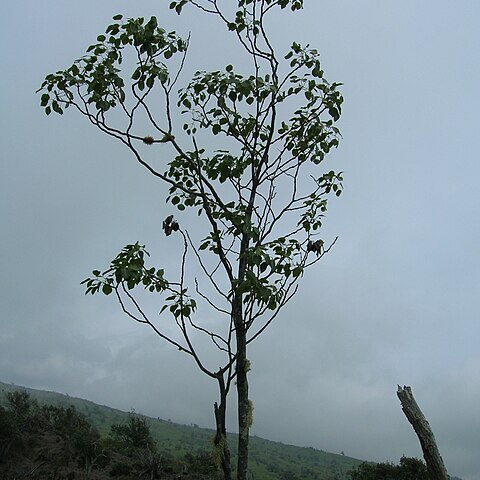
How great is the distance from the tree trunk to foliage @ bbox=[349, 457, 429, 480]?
1482 centimetres

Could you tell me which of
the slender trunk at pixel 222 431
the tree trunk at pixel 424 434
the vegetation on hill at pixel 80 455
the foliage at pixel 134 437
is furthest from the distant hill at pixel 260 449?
the slender trunk at pixel 222 431

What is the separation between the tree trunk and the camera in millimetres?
6145

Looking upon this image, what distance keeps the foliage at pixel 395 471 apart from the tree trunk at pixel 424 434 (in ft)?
48.6

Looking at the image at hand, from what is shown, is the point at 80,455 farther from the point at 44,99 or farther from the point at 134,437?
the point at 44,99

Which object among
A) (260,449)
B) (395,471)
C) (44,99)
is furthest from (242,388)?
(260,449)

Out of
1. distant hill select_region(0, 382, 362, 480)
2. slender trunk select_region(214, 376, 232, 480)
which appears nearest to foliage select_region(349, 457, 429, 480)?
slender trunk select_region(214, 376, 232, 480)

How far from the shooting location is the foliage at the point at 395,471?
1948 centimetres

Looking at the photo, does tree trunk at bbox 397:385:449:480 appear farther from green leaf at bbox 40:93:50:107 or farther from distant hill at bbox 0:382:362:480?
distant hill at bbox 0:382:362:480

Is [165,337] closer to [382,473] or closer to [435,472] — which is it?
[435,472]

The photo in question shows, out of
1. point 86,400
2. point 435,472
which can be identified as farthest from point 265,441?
point 435,472

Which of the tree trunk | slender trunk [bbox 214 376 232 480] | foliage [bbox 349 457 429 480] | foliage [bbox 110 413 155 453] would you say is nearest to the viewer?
slender trunk [bbox 214 376 232 480]

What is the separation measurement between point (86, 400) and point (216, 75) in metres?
80.4

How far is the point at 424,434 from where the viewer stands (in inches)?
246

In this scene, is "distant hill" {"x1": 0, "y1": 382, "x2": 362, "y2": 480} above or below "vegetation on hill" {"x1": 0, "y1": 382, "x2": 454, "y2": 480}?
below
